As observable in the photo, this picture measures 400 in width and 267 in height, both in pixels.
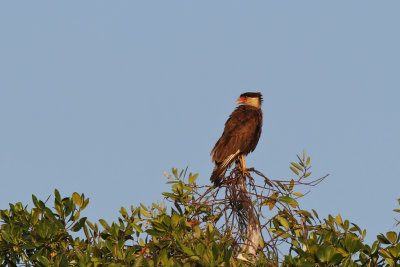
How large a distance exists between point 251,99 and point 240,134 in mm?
1590

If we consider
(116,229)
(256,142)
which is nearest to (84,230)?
(116,229)

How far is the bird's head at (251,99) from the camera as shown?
509 inches

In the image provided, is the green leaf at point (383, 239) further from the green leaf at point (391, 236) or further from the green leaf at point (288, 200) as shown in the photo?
the green leaf at point (288, 200)

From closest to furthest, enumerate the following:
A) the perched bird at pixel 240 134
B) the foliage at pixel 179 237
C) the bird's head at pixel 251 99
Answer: the foliage at pixel 179 237 → the perched bird at pixel 240 134 → the bird's head at pixel 251 99

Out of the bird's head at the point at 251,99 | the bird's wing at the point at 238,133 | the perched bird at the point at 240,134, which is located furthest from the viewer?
the bird's head at the point at 251,99

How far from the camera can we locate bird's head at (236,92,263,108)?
12.9 meters

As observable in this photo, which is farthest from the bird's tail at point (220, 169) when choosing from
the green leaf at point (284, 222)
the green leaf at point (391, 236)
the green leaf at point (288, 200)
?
the green leaf at point (391, 236)

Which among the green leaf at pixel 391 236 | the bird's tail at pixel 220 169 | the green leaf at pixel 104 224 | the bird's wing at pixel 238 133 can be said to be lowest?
the green leaf at pixel 391 236

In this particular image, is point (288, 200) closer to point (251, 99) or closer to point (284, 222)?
point (284, 222)

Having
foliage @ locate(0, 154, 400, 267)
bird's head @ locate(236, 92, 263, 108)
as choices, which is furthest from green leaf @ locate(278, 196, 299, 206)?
bird's head @ locate(236, 92, 263, 108)

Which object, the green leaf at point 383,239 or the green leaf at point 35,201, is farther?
the green leaf at point 35,201

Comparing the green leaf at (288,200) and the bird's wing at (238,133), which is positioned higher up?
the bird's wing at (238,133)

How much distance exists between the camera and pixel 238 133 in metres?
11.6

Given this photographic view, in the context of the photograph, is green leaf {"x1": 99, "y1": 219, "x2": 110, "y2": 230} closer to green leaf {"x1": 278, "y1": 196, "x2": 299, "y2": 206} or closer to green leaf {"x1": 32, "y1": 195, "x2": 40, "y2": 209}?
green leaf {"x1": 32, "y1": 195, "x2": 40, "y2": 209}
